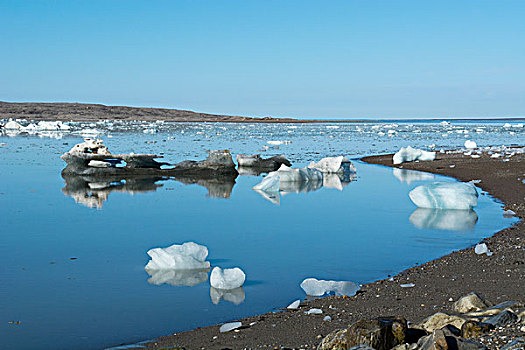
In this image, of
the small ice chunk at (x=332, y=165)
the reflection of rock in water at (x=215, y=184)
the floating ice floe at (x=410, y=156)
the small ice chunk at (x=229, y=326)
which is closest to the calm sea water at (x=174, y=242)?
the reflection of rock in water at (x=215, y=184)

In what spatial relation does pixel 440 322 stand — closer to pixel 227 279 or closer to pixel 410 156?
pixel 227 279

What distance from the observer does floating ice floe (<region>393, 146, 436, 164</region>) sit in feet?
61.2

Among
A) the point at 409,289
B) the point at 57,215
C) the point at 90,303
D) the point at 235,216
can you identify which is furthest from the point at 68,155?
the point at 409,289

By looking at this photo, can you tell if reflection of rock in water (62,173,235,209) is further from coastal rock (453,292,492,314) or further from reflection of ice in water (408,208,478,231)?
coastal rock (453,292,492,314)

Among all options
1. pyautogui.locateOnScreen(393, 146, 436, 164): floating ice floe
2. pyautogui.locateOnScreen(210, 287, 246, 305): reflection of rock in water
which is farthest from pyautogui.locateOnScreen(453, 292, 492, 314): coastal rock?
pyautogui.locateOnScreen(393, 146, 436, 164): floating ice floe

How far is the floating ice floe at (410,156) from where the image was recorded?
18.6 m

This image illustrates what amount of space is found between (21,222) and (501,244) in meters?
6.63

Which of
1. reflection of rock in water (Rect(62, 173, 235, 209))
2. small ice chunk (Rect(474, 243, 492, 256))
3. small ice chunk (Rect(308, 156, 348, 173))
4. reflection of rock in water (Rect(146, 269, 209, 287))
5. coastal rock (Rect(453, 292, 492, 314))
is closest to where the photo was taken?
coastal rock (Rect(453, 292, 492, 314))

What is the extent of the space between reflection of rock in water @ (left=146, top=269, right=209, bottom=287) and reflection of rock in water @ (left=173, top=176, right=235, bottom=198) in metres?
5.79

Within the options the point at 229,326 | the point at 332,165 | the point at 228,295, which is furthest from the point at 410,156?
the point at 229,326

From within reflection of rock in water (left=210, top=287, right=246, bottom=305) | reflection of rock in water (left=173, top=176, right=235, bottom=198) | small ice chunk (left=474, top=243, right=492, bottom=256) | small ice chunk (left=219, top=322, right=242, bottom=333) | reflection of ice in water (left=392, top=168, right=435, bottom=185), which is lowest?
reflection of rock in water (left=173, top=176, right=235, bottom=198)

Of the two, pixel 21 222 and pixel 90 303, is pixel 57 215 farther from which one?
pixel 90 303

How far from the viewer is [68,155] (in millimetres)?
13859

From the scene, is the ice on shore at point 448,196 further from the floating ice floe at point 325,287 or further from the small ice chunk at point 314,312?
the small ice chunk at point 314,312
